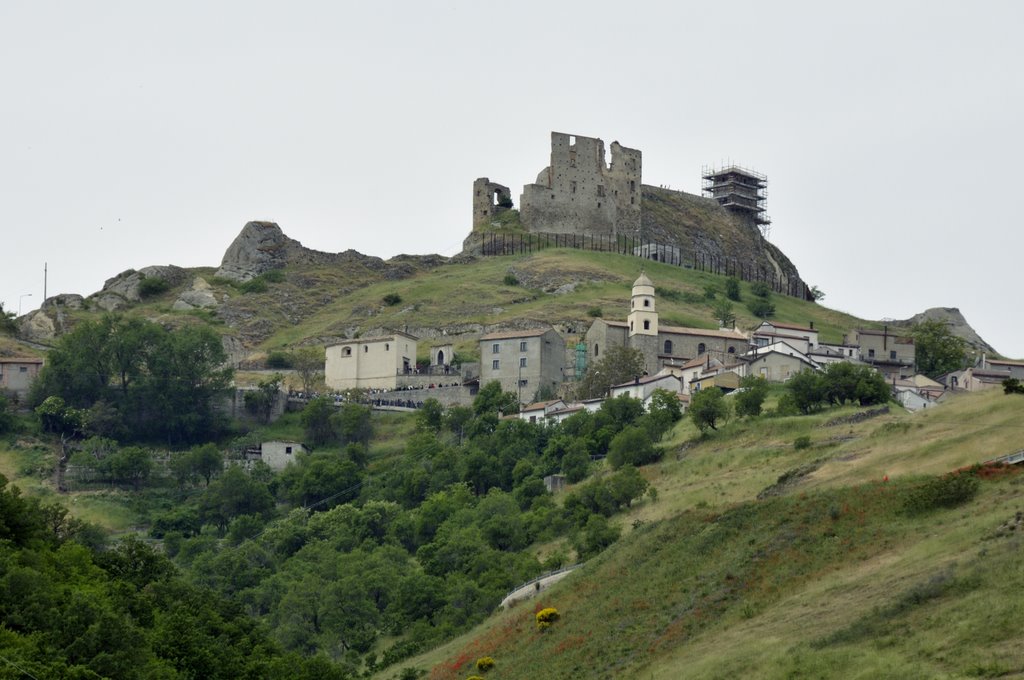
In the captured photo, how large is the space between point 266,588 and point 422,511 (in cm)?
982

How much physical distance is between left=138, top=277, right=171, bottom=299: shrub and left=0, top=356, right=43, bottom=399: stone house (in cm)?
2883

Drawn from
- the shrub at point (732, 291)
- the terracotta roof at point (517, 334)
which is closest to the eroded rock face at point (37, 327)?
the terracotta roof at point (517, 334)

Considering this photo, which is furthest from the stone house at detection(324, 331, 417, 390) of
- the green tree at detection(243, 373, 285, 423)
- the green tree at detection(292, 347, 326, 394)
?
the green tree at detection(243, 373, 285, 423)

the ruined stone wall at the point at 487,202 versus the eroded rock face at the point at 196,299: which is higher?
the ruined stone wall at the point at 487,202

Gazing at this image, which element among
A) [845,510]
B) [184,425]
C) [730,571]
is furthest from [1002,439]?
[184,425]

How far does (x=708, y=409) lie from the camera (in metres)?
87.8

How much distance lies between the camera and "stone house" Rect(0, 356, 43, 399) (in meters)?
113

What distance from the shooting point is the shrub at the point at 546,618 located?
205 feet

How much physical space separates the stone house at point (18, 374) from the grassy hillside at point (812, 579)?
46.6 meters

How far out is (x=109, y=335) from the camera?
373ft

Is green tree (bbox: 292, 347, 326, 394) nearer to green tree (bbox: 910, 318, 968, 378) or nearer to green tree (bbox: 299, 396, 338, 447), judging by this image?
green tree (bbox: 299, 396, 338, 447)

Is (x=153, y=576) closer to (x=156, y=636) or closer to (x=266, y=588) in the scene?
(x=156, y=636)

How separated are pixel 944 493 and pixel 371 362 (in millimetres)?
60995

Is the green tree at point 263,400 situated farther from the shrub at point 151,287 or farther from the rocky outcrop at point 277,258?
the rocky outcrop at point 277,258
